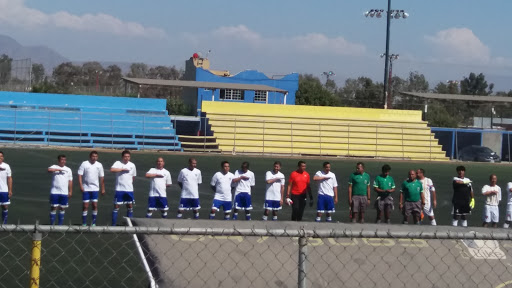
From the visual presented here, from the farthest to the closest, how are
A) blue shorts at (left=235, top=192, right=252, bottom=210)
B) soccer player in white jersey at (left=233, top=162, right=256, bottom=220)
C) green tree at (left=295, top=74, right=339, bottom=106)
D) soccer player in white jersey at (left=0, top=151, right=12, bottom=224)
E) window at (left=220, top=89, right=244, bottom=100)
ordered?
green tree at (left=295, top=74, right=339, bottom=106) < window at (left=220, top=89, right=244, bottom=100) < blue shorts at (left=235, top=192, right=252, bottom=210) < soccer player in white jersey at (left=233, top=162, right=256, bottom=220) < soccer player in white jersey at (left=0, top=151, right=12, bottom=224)

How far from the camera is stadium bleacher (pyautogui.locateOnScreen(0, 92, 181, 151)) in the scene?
37.2 metres

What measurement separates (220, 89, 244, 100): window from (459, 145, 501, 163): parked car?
659 inches

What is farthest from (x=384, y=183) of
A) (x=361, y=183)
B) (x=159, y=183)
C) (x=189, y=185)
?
(x=159, y=183)

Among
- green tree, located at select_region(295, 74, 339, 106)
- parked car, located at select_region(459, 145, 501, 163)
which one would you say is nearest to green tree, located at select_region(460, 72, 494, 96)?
green tree, located at select_region(295, 74, 339, 106)

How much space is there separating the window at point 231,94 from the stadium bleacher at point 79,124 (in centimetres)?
1162

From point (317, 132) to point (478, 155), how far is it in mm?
9588

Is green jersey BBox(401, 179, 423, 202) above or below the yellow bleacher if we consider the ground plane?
below

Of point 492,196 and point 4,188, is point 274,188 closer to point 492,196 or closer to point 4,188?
point 492,196

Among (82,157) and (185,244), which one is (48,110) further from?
(185,244)

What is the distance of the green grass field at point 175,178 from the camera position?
66.7ft

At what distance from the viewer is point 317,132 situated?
42.1 m

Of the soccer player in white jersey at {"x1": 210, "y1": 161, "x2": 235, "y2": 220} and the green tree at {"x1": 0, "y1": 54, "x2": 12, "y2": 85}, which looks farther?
the green tree at {"x1": 0, "y1": 54, "x2": 12, "y2": 85}

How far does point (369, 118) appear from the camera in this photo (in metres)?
44.6

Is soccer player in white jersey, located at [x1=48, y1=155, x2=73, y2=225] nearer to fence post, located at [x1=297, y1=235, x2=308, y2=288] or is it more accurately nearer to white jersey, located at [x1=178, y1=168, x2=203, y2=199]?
white jersey, located at [x1=178, y1=168, x2=203, y2=199]
